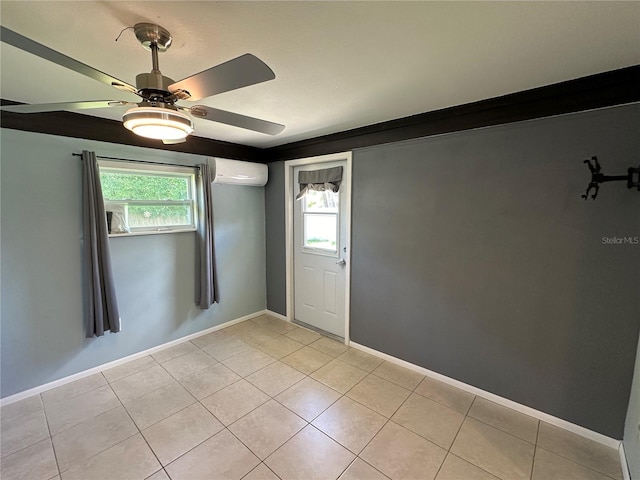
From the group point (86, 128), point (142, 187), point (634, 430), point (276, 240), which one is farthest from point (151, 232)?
point (634, 430)

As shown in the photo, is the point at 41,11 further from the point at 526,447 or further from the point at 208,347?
the point at 526,447

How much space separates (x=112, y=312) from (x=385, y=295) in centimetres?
261

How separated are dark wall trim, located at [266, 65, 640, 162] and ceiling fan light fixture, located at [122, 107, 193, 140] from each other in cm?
191

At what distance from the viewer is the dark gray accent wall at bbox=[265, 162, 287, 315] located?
12.7 feet

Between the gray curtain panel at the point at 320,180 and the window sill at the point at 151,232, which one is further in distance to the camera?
the gray curtain panel at the point at 320,180

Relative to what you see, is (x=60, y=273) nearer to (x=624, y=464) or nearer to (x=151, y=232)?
(x=151, y=232)

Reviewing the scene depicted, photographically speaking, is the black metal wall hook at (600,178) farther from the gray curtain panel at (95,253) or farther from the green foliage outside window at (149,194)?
the gray curtain panel at (95,253)

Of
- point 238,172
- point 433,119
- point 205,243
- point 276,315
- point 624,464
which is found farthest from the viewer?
point 276,315

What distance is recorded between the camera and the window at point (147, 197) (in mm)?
2740

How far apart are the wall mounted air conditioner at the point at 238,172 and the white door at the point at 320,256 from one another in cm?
46

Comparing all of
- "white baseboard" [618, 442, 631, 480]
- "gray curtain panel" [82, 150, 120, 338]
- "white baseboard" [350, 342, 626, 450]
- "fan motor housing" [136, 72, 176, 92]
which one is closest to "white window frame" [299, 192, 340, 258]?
"white baseboard" [350, 342, 626, 450]

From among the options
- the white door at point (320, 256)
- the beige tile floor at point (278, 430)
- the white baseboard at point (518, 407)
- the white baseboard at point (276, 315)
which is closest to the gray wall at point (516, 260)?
the white baseboard at point (518, 407)

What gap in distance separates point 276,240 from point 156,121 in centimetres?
280

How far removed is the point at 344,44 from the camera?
1.39 m
